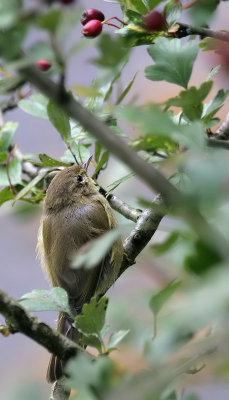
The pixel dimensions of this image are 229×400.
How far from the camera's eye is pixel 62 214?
245 cm

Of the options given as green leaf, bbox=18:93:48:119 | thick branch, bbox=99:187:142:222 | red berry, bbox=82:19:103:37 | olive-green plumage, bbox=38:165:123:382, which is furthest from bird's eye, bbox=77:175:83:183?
red berry, bbox=82:19:103:37

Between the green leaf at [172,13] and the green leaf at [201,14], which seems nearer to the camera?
the green leaf at [201,14]

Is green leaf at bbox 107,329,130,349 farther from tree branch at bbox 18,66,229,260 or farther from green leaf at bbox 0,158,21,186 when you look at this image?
green leaf at bbox 0,158,21,186

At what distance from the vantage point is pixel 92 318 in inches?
32.8

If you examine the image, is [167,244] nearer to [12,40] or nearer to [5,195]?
[12,40]

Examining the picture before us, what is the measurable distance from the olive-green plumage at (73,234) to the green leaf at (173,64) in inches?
46.7

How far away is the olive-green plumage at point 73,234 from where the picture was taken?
2176mm

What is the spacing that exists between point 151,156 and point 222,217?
0.62 meters

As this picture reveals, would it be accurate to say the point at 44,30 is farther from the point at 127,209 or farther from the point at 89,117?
the point at 127,209

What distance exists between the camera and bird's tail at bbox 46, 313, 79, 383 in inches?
62.9

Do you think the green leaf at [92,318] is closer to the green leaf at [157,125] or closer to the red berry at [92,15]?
the green leaf at [157,125]

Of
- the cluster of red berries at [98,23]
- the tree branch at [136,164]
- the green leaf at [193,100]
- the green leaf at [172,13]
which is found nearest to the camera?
the tree branch at [136,164]

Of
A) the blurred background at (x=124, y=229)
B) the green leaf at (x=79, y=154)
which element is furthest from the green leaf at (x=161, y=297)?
the green leaf at (x=79, y=154)

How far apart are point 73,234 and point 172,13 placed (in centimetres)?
134
